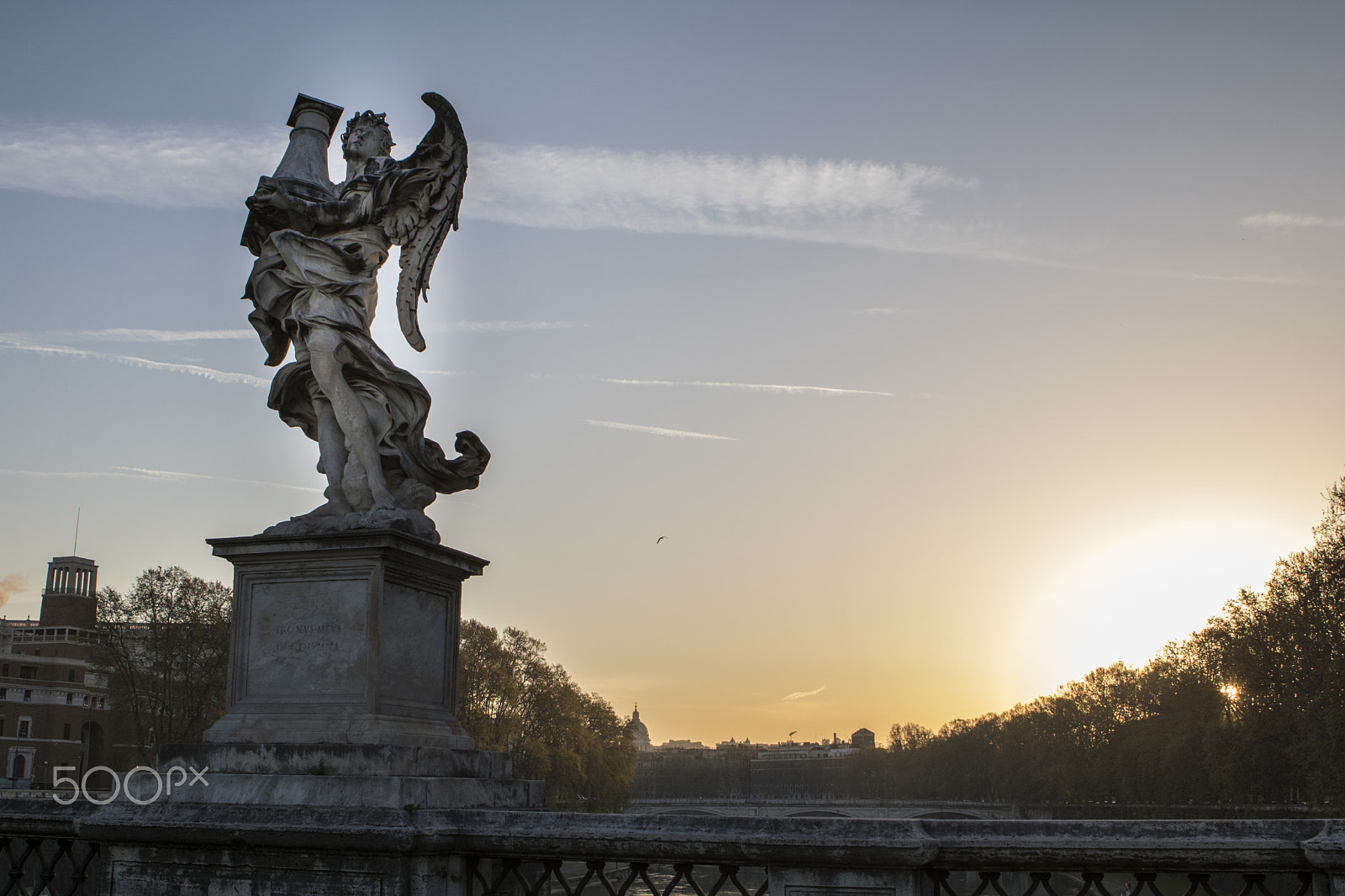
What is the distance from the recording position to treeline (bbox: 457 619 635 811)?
2527 inches

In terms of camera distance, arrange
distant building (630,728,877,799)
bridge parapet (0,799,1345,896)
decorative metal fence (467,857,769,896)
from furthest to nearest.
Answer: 1. distant building (630,728,877,799)
2. decorative metal fence (467,857,769,896)
3. bridge parapet (0,799,1345,896)

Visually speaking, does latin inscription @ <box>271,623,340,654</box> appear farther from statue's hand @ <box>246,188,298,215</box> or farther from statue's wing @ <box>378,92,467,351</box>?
statue's hand @ <box>246,188,298,215</box>

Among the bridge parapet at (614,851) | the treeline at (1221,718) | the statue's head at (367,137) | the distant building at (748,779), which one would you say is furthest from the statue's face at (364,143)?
the distant building at (748,779)

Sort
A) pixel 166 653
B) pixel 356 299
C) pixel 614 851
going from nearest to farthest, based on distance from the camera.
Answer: pixel 614 851 → pixel 356 299 → pixel 166 653

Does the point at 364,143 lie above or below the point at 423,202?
above

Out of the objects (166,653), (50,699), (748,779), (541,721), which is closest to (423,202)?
(166,653)

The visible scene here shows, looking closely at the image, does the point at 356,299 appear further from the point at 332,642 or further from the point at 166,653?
the point at 166,653

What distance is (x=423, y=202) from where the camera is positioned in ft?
20.8

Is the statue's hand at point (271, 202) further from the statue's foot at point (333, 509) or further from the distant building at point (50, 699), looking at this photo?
the distant building at point (50, 699)

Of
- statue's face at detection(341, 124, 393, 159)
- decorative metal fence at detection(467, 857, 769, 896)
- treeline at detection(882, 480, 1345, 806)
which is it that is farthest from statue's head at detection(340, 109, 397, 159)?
treeline at detection(882, 480, 1345, 806)

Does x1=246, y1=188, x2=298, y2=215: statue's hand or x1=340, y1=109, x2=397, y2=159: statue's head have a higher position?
x1=340, y1=109, x2=397, y2=159: statue's head

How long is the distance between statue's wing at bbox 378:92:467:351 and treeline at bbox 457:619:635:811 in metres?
51.5

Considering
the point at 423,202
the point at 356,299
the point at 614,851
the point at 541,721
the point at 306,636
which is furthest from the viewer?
the point at 541,721

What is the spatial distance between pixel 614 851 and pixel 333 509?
2502mm
